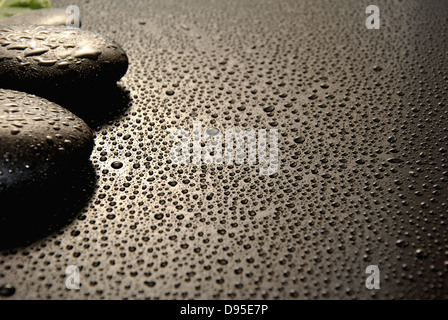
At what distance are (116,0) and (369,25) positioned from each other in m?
0.61

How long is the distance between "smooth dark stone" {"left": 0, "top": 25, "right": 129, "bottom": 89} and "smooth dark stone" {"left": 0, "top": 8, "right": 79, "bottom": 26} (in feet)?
0.40

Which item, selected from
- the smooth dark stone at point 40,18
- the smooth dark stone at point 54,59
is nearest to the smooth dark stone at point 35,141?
the smooth dark stone at point 54,59

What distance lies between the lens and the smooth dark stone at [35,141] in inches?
21.5

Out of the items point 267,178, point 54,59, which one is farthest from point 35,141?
point 267,178

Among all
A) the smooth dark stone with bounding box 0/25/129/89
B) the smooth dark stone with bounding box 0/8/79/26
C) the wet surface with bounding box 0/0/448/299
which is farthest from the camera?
the smooth dark stone with bounding box 0/8/79/26

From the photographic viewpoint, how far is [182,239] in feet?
1.88

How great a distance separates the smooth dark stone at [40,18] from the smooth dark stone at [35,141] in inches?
10.6

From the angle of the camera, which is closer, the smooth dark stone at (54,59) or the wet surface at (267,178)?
the wet surface at (267,178)

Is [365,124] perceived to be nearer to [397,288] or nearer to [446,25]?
[397,288]

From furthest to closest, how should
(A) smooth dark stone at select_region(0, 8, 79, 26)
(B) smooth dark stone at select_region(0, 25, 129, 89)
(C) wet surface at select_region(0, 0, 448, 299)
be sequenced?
(A) smooth dark stone at select_region(0, 8, 79, 26) → (B) smooth dark stone at select_region(0, 25, 129, 89) → (C) wet surface at select_region(0, 0, 448, 299)

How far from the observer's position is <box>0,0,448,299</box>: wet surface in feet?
1.77

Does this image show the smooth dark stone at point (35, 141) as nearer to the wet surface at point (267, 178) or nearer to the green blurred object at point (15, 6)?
the wet surface at point (267, 178)

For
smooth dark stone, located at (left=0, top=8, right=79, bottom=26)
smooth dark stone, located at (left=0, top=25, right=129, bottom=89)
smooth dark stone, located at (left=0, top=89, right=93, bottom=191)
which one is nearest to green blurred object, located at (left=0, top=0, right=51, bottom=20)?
smooth dark stone, located at (left=0, top=8, right=79, bottom=26)

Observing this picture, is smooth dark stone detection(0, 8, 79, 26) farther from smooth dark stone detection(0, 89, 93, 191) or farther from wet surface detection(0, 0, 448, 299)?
smooth dark stone detection(0, 89, 93, 191)
